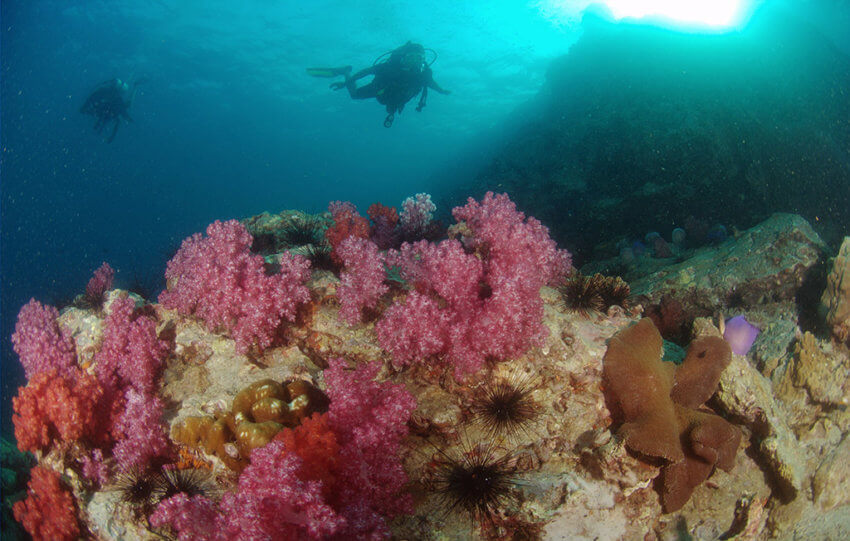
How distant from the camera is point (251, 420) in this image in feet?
12.8

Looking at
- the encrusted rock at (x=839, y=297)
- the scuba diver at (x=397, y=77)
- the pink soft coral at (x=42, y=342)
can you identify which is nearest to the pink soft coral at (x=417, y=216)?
the pink soft coral at (x=42, y=342)

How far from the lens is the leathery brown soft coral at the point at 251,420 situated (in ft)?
11.8

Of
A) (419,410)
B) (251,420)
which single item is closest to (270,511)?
(251,420)

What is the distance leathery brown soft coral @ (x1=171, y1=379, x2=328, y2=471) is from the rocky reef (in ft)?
0.07

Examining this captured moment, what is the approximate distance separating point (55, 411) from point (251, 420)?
2.71 meters

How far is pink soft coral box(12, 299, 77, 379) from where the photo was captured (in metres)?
5.19

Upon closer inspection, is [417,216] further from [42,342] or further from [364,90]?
[364,90]

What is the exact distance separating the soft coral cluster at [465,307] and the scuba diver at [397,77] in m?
11.4

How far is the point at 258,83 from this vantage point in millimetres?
43438

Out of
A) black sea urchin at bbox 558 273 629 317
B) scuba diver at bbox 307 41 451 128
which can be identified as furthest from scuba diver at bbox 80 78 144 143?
black sea urchin at bbox 558 273 629 317

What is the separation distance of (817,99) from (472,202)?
1772 centimetres

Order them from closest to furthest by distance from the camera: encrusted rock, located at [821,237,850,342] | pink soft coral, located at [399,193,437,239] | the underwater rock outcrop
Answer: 1. encrusted rock, located at [821,237,850,342]
2. pink soft coral, located at [399,193,437,239]
3. the underwater rock outcrop

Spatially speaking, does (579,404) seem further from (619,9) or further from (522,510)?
(619,9)

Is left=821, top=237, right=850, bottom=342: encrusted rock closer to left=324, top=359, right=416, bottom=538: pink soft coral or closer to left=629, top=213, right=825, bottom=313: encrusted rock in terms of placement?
left=629, top=213, right=825, bottom=313: encrusted rock
